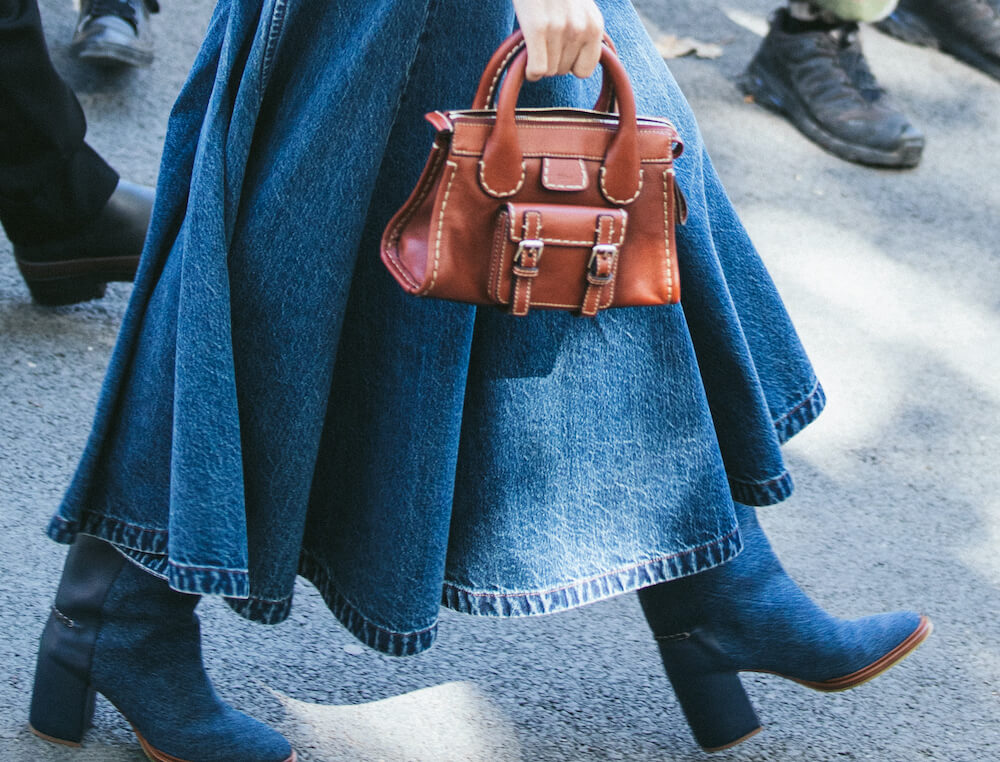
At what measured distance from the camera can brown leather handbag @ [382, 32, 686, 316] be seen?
1013 mm

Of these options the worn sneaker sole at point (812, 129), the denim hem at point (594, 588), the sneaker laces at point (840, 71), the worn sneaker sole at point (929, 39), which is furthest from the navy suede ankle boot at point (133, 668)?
the worn sneaker sole at point (929, 39)

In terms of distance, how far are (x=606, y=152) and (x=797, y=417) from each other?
0.52 meters

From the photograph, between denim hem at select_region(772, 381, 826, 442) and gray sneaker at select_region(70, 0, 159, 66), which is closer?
denim hem at select_region(772, 381, 826, 442)

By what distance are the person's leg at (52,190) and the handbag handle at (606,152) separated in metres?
1.21

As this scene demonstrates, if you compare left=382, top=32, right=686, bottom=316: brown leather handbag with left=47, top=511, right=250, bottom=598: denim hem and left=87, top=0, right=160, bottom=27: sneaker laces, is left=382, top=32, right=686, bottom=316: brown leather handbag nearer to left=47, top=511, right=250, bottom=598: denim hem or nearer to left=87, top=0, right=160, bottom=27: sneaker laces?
left=47, top=511, right=250, bottom=598: denim hem

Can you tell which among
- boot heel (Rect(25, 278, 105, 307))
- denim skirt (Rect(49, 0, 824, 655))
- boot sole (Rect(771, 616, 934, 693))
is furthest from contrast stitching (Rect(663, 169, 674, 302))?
boot heel (Rect(25, 278, 105, 307))

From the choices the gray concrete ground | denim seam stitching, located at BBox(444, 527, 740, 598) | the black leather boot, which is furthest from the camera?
the black leather boot

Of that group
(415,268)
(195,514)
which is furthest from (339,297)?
(195,514)

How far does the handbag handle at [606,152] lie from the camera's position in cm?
100

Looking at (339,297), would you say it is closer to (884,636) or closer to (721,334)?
(721,334)

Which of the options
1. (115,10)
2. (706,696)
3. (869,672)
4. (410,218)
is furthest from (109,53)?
(869,672)

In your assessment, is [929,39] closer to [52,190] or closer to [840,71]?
[840,71]

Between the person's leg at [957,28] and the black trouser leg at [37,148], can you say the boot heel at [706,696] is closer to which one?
the black trouser leg at [37,148]

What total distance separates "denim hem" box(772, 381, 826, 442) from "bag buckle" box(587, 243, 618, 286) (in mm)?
445
